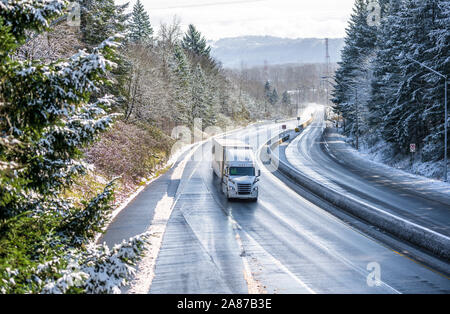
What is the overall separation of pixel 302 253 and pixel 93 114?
10.1 metres

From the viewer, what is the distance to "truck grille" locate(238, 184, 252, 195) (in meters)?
25.3

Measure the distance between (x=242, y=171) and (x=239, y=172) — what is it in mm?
252

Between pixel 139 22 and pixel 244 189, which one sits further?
pixel 139 22

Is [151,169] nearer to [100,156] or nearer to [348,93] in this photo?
[100,156]

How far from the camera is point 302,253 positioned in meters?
15.4

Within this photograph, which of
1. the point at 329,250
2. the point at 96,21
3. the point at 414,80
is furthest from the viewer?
the point at 414,80

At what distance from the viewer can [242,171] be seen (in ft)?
85.7

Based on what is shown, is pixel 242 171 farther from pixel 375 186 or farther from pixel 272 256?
pixel 375 186

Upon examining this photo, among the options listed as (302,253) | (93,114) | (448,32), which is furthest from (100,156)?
(448,32)

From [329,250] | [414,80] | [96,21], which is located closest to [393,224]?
[329,250]

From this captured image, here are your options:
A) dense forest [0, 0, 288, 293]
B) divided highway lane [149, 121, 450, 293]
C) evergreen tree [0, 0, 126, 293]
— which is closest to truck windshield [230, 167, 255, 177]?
divided highway lane [149, 121, 450, 293]

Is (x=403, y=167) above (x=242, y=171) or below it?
below

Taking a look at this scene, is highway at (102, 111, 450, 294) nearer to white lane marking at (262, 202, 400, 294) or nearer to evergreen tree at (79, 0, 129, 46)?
white lane marking at (262, 202, 400, 294)

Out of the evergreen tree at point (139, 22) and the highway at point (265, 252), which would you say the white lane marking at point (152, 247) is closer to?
the highway at point (265, 252)
